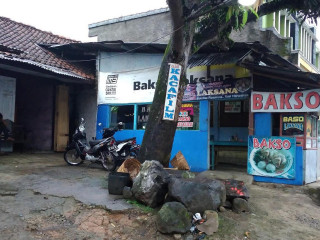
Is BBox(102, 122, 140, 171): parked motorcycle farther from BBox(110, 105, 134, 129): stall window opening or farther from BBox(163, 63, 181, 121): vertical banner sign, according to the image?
BBox(163, 63, 181, 121): vertical banner sign

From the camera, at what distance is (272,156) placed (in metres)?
7.36

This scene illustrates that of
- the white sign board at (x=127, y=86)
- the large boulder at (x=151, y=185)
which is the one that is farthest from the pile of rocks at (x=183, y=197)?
the white sign board at (x=127, y=86)

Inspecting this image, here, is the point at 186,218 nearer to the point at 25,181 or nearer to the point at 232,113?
the point at 25,181

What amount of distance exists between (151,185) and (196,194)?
77 centimetres

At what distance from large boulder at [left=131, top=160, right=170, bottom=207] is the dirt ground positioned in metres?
0.21

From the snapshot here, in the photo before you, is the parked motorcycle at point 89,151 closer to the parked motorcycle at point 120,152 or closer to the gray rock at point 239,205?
the parked motorcycle at point 120,152

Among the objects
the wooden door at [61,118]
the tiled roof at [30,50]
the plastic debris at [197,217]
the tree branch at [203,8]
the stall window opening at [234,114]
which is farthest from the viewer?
the wooden door at [61,118]

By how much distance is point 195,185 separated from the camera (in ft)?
14.7

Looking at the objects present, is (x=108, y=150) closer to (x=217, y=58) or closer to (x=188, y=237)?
(x=217, y=58)

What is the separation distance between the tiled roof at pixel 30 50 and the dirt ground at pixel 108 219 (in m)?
3.98

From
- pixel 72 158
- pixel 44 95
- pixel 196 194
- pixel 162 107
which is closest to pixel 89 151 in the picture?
pixel 72 158

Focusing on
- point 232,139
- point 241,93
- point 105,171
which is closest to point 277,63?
point 241,93

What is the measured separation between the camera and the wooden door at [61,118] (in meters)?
11.1

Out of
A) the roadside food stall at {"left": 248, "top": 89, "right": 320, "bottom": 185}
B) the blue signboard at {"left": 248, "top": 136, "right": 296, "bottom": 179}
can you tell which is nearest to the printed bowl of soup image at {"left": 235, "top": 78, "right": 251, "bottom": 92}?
the roadside food stall at {"left": 248, "top": 89, "right": 320, "bottom": 185}
